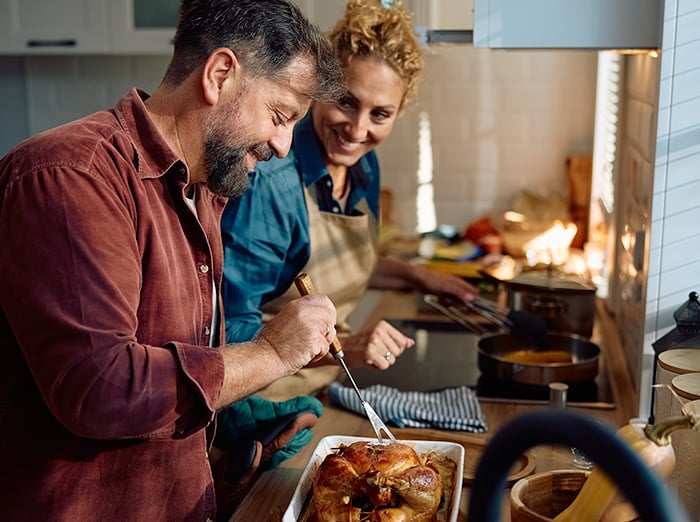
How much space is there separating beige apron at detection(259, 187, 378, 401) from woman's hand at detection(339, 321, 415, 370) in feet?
0.72

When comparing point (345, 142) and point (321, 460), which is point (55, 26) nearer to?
point (345, 142)

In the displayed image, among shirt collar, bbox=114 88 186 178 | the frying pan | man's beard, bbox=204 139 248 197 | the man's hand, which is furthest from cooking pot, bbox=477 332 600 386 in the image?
shirt collar, bbox=114 88 186 178

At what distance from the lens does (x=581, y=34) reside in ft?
5.57

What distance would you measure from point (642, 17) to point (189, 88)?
0.91 m

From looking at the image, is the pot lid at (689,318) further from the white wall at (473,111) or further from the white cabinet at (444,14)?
the white wall at (473,111)

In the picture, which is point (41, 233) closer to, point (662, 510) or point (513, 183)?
point (662, 510)

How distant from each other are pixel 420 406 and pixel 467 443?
20cm

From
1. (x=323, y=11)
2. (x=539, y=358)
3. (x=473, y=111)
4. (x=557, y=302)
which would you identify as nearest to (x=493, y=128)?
(x=473, y=111)

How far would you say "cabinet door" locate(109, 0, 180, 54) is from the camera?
122 inches

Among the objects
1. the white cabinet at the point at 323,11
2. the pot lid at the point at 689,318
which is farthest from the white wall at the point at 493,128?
the pot lid at the point at 689,318

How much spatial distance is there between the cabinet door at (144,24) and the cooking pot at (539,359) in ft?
5.43

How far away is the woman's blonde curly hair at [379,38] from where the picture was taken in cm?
173

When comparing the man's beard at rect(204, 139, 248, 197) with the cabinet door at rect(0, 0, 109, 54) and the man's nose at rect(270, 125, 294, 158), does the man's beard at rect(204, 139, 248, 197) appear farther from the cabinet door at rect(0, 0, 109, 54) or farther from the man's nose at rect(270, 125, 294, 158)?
the cabinet door at rect(0, 0, 109, 54)

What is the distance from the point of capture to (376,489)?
3.70 ft
